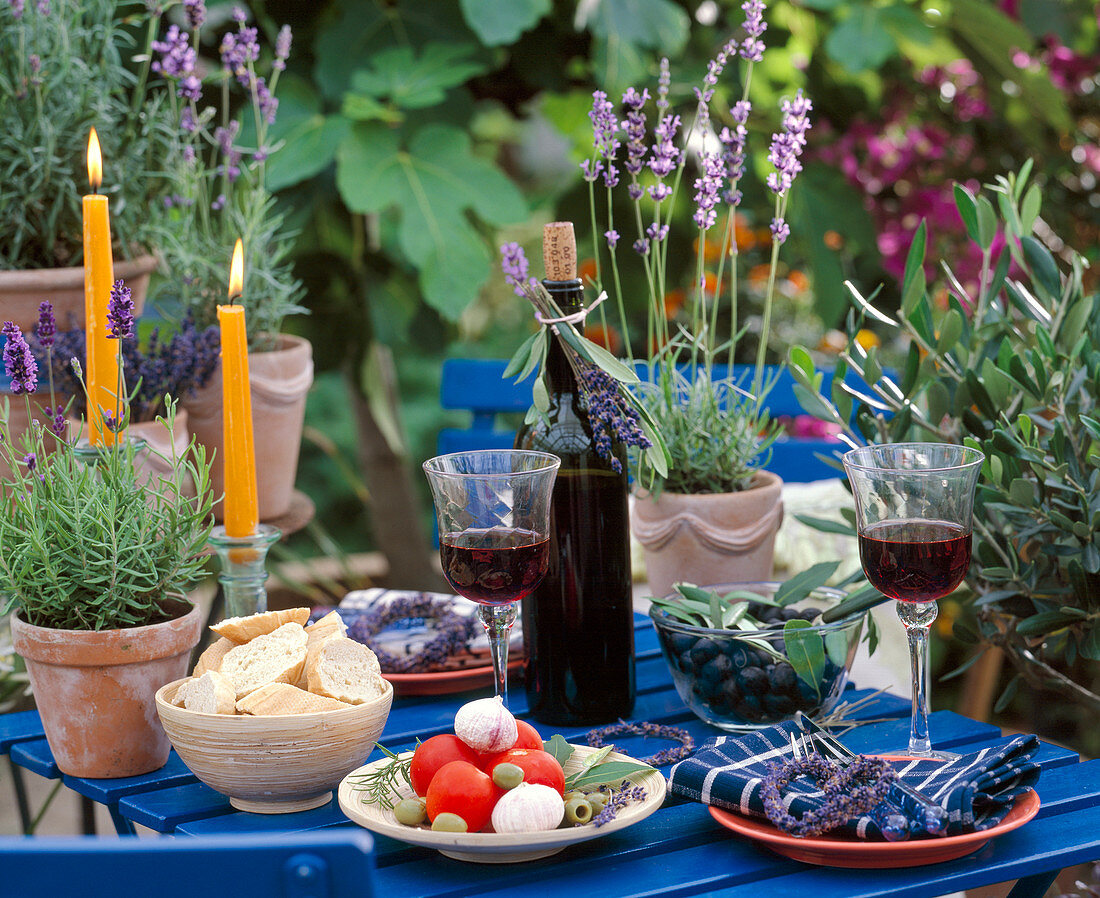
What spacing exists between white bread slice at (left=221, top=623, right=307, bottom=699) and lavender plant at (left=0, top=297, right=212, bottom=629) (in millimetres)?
86

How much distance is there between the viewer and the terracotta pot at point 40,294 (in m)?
1.28

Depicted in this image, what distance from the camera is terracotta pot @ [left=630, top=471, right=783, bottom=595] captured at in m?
1.17

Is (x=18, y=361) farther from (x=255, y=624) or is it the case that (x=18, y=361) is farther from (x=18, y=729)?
(x=18, y=729)

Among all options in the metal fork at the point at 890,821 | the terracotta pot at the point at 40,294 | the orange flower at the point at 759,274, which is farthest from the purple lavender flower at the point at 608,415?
the orange flower at the point at 759,274

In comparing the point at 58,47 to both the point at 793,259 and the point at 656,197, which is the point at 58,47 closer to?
the point at 656,197

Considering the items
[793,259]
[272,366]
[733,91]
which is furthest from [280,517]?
[733,91]

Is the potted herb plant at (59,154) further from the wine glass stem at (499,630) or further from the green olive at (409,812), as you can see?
the green olive at (409,812)

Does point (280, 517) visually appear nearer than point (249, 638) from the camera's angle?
No

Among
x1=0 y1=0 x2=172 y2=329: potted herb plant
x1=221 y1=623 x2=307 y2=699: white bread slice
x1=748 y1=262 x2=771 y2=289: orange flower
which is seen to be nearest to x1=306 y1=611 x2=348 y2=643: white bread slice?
x1=221 y1=623 x2=307 y2=699: white bread slice

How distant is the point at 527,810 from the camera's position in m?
0.75

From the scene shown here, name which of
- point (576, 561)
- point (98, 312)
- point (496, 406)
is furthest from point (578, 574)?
point (496, 406)

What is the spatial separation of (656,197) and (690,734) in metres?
0.46

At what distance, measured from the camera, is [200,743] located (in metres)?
0.83

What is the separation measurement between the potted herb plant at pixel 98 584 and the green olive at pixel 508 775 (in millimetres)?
304
